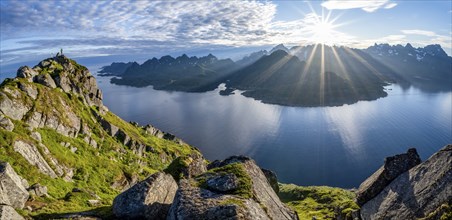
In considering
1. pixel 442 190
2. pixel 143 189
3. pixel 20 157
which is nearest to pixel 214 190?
pixel 143 189

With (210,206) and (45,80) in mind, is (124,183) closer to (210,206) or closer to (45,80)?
(45,80)

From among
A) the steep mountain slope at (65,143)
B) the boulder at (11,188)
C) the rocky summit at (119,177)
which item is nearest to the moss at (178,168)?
the rocky summit at (119,177)

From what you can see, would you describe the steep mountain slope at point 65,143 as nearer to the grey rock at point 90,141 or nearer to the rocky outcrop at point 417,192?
the grey rock at point 90,141

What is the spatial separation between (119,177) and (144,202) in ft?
150

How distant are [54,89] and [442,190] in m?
82.5

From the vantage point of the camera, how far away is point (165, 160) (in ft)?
340

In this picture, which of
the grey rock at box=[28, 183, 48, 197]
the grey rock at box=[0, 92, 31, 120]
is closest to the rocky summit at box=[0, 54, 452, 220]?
the grey rock at box=[28, 183, 48, 197]

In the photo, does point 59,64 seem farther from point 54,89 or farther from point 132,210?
point 132,210

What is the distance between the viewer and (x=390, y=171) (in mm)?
27812

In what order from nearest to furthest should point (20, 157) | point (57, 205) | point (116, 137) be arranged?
point (57, 205) < point (20, 157) < point (116, 137)

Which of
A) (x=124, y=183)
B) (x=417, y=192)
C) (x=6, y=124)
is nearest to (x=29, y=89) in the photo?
(x=6, y=124)

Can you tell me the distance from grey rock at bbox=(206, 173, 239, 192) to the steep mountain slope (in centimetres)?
1021

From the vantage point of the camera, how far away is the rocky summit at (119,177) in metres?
19.8

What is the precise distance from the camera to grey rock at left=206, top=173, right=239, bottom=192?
20.0 metres
